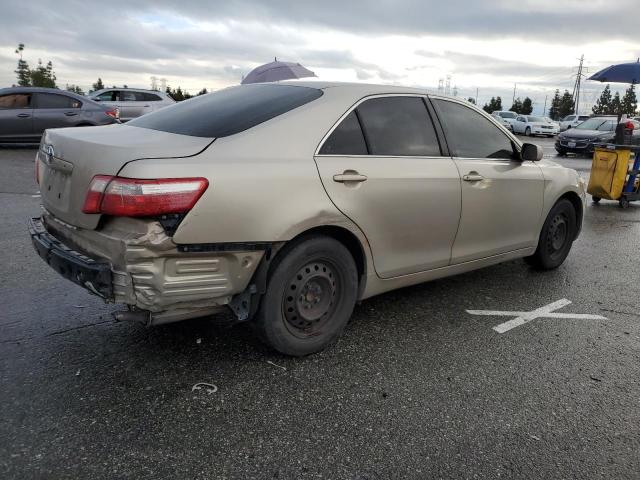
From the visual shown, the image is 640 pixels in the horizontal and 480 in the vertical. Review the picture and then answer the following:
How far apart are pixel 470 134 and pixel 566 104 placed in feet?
332

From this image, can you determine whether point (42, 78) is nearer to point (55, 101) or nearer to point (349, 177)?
point (55, 101)

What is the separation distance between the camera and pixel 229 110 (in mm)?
3406

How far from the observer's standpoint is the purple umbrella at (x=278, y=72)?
1547cm

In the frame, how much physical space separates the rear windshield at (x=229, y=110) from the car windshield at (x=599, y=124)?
2064 cm

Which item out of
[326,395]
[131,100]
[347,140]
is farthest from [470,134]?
[131,100]

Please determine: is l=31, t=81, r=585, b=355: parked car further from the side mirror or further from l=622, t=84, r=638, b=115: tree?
l=622, t=84, r=638, b=115: tree

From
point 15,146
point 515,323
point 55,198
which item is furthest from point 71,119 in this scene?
point 515,323

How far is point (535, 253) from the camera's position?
518 cm

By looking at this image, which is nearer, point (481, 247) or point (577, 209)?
point (481, 247)

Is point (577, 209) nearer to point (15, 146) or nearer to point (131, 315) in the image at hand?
point (131, 315)

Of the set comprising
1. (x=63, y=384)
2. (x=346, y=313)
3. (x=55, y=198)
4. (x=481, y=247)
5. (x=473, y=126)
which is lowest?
(x=63, y=384)

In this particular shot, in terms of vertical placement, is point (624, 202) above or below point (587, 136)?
below

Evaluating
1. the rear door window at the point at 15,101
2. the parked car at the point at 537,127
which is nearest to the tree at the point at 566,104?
the parked car at the point at 537,127

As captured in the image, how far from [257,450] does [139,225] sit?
46.4 inches
